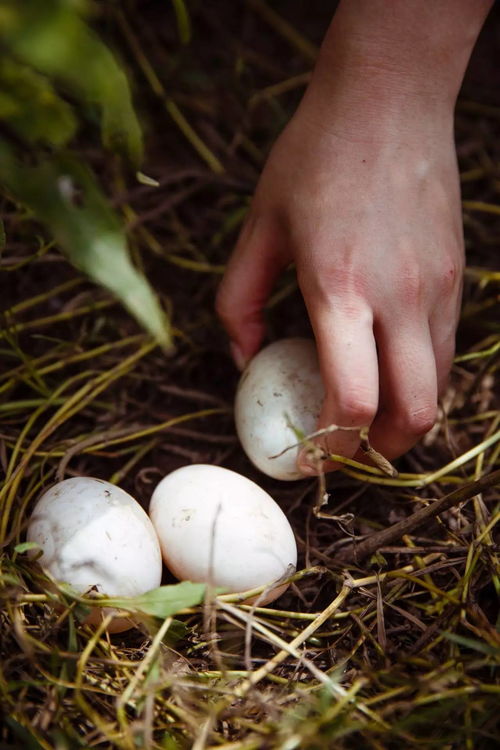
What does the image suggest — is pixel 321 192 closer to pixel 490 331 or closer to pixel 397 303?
pixel 397 303

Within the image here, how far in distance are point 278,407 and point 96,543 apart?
35 cm

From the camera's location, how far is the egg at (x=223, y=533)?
982mm

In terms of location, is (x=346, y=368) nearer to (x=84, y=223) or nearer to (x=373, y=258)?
(x=373, y=258)

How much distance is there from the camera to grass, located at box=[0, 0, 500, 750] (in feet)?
2.79

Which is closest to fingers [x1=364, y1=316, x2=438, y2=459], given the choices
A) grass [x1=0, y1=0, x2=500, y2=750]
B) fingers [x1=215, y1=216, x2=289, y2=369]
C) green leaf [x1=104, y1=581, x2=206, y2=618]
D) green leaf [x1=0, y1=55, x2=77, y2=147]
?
grass [x1=0, y1=0, x2=500, y2=750]

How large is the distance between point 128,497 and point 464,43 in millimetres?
874

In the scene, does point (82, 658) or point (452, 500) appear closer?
point (82, 658)

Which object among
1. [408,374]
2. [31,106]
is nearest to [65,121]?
[31,106]

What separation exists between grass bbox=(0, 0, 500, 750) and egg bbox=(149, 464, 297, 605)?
4cm

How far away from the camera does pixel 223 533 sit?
987 mm

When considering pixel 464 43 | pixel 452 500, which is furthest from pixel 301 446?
pixel 464 43

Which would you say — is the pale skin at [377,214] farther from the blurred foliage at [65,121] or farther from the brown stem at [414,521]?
the blurred foliage at [65,121]

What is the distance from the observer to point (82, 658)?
85 centimetres

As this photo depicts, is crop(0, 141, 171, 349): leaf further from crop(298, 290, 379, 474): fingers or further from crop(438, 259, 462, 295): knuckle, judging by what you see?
crop(438, 259, 462, 295): knuckle
